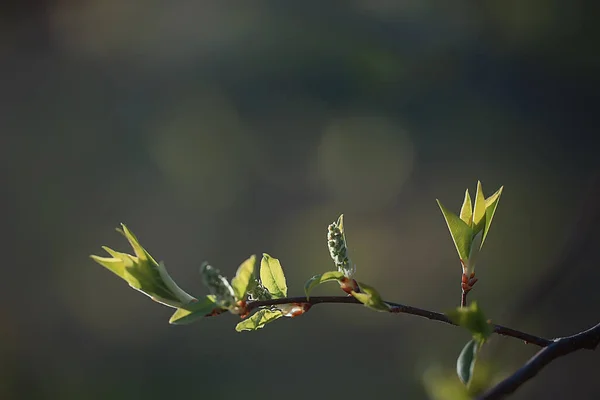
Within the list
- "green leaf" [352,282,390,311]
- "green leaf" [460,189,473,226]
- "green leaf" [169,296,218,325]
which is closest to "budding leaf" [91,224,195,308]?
"green leaf" [169,296,218,325]

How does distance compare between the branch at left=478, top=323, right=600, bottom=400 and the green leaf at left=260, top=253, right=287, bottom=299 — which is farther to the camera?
the green leaf at left=260, top=253, right=287, bottom=299

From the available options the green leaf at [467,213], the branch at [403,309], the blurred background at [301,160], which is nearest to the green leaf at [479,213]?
the green leaf at [467,213]

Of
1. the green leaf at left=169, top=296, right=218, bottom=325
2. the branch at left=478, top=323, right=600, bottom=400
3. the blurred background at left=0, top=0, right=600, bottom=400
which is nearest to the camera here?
the branch at left=478, top=323, right=600, bottom=400

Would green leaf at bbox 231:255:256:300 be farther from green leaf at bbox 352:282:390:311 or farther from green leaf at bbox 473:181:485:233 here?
green leaf at bbox 473:181:485:233

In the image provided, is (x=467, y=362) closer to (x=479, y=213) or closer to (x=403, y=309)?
(x=403, y=309)

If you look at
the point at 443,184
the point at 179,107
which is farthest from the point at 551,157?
the point at 179,107

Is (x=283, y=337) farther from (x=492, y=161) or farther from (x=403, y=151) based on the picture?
(x=492, y=161)
